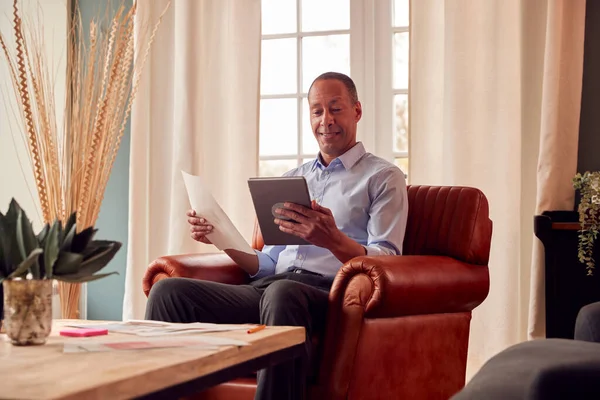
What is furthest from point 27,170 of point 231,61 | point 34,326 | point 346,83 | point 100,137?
point 34,326

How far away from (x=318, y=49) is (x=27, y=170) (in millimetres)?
1812

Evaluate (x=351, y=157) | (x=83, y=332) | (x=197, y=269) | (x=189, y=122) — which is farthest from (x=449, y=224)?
(x=189, y=122)

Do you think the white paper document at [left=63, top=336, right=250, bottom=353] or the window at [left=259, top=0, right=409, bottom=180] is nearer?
the white paper document at [left=63, top=336, right=250, bottom=353]

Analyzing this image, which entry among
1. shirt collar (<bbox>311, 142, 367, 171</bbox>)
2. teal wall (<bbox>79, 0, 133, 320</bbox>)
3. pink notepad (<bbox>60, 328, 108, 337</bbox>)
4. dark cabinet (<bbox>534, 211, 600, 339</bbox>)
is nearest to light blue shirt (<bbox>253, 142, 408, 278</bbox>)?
shirt collar (<bbox>311, 142, 367, 171</bbox>)

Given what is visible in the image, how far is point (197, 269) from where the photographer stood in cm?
269

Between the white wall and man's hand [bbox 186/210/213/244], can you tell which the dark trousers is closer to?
man's hand [bbox 186/210/213/244]

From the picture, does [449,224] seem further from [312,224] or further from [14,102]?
[14,102]

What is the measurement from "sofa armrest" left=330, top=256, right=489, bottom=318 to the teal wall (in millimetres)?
2274

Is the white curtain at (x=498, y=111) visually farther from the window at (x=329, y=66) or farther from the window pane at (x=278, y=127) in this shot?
the window pane at (x=278, y=127)

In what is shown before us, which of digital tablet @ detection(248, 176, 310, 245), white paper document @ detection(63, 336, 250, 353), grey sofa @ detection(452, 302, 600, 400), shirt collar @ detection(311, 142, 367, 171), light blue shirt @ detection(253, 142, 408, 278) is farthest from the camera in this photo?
shirt collar @ detection(311, 142, 367, 171)

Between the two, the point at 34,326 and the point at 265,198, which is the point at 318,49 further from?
the point at 34,326

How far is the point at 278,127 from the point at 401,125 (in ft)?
2.11

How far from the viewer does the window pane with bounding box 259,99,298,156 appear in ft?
13.2

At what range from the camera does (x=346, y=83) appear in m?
2.85
